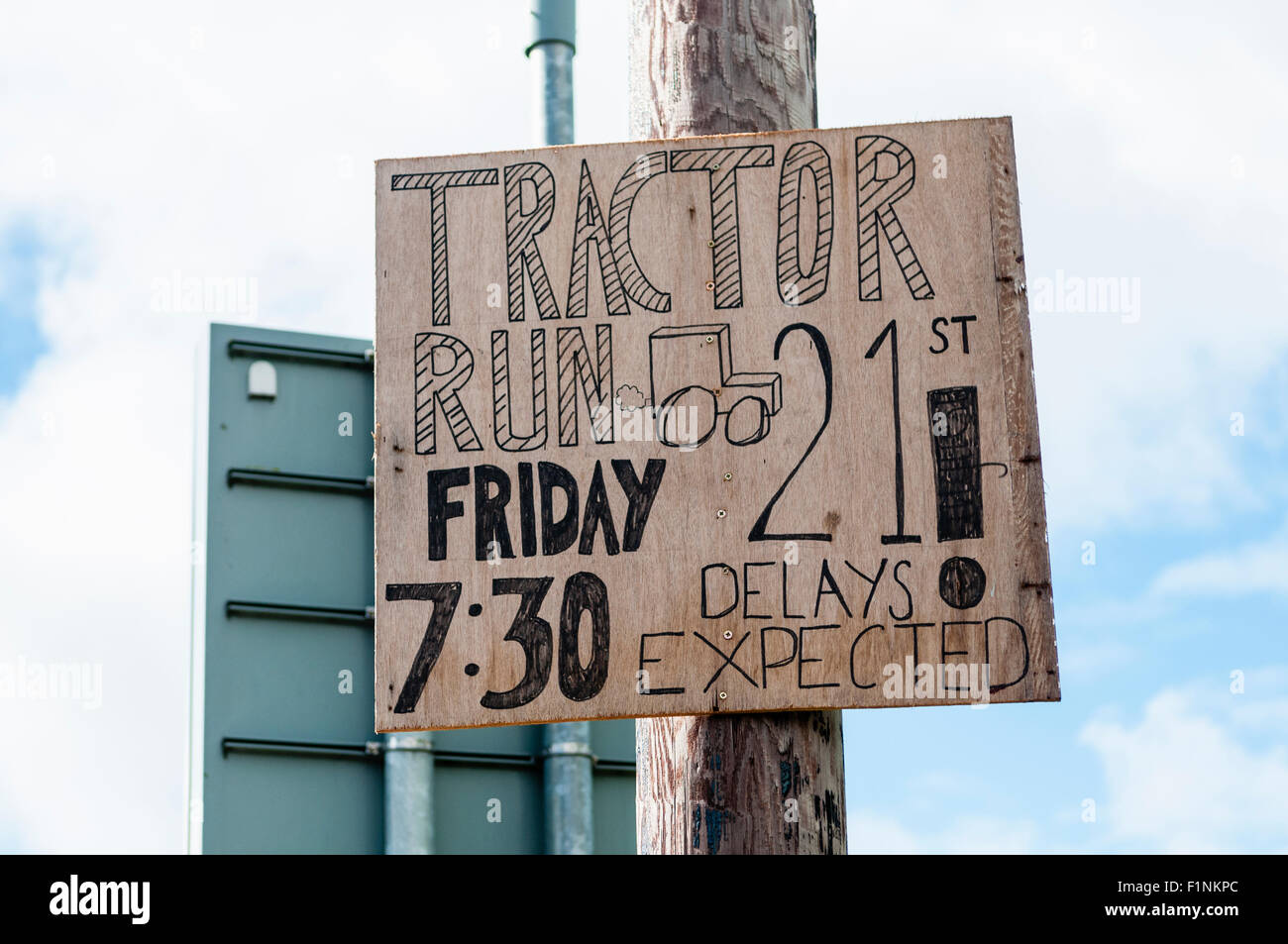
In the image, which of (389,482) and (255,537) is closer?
(389,482)

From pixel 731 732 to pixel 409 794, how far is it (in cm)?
465

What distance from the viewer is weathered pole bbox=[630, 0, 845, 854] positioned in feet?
9.30

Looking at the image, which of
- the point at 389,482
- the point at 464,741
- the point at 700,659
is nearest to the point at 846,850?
the point at 700,659

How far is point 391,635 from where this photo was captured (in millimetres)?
2887

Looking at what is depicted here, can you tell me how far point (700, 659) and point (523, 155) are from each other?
36.8 inches

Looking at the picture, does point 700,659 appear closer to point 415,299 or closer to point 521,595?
point 521,595

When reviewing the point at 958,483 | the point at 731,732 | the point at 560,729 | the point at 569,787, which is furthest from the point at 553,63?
the point at 731,732

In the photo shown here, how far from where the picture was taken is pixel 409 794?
287 inches

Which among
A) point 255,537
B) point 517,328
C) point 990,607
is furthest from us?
point 255,537

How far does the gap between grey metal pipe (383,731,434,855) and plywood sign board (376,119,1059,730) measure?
443cm

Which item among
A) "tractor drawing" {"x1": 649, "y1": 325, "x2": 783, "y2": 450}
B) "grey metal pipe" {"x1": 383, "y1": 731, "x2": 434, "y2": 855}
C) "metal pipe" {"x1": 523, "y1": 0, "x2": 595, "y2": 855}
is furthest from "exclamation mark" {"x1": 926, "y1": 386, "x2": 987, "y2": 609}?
"metal pipe" {"x1": 523, "y1": 0, "x2": 595, "y2": 855}

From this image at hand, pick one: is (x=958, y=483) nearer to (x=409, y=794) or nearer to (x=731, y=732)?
(x=731, y=732)
